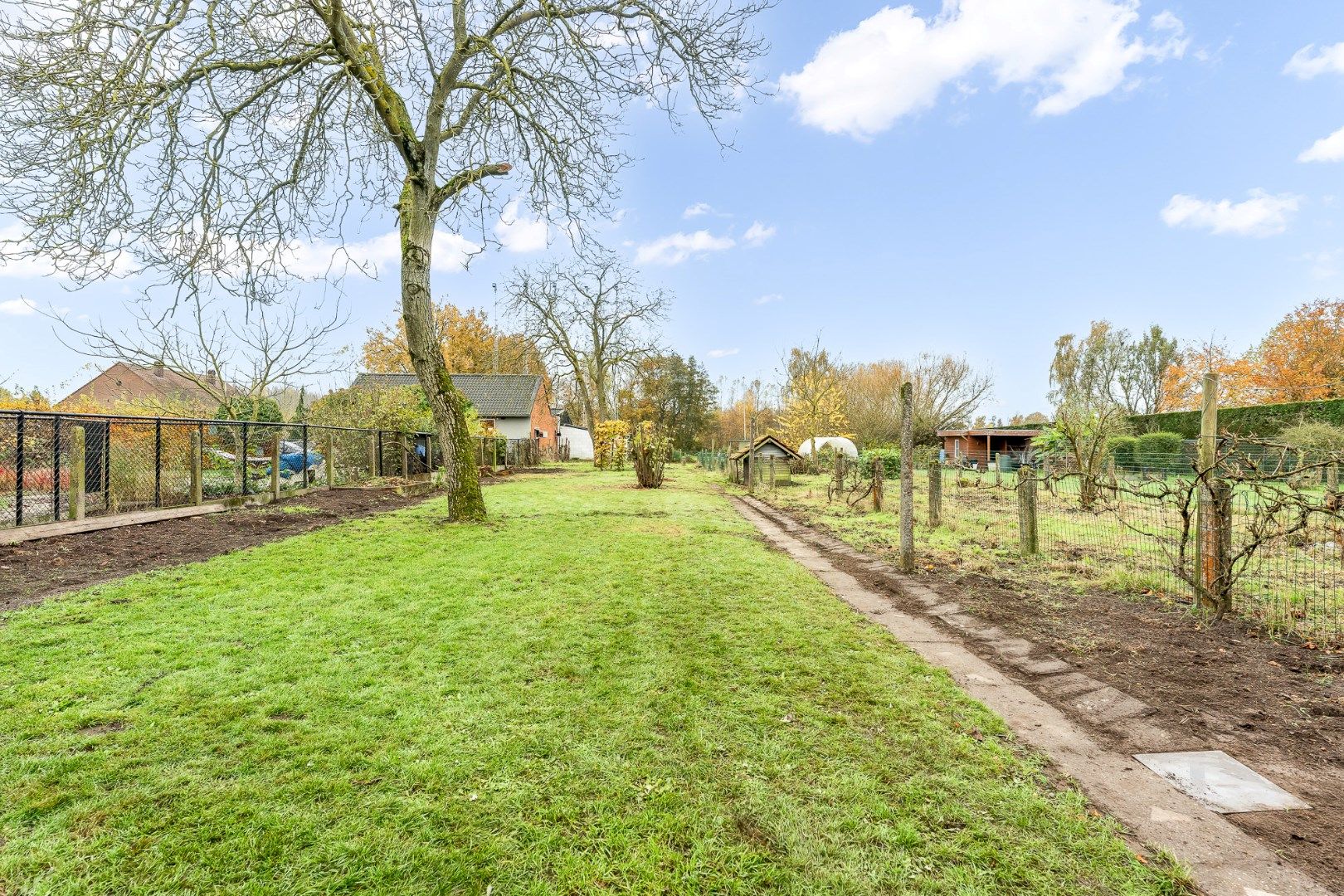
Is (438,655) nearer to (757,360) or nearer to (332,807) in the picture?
(332,807)

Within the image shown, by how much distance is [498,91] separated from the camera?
8672 mm

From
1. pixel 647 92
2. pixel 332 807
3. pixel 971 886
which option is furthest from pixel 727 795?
pixel 647 92

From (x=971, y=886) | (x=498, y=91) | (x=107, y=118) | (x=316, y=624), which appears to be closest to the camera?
(x=971, y=886)

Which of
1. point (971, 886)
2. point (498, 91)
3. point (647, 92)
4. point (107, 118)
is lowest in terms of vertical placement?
point (971, 886)

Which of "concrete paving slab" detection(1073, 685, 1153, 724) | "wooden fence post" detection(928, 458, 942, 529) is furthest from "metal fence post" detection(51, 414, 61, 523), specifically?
"wooden fence post" detection(928, 458, 942, 529)

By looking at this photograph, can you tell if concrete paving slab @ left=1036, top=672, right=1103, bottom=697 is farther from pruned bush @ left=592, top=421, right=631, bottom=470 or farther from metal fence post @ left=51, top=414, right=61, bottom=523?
pruned bush @ left=592, top=421, right=631, bottom=470

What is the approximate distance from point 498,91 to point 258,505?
27.9 feet

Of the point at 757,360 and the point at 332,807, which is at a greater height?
the point at 757,360

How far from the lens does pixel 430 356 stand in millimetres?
8891

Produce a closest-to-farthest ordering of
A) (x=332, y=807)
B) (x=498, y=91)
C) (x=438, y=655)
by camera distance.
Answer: (x=332, y=807) → (x=438, y=655) → (x=498, y=91)

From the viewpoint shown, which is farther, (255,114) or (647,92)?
(647,92)

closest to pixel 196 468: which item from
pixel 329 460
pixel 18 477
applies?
pixel 18 477

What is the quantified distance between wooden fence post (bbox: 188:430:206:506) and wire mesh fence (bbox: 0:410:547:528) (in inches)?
0.6

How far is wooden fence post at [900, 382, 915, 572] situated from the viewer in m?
6.68
